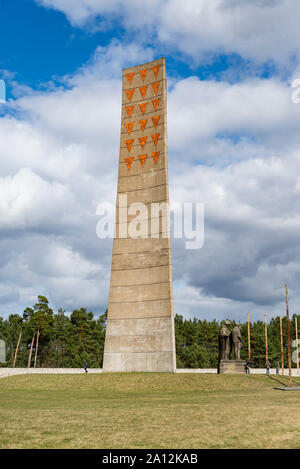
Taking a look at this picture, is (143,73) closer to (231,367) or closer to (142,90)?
(142,90)

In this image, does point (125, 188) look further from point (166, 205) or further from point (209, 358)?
point (209, 358)

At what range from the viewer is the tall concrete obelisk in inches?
1532

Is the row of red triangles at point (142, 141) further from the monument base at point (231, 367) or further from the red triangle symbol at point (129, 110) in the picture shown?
the monument base at point (231, 367)

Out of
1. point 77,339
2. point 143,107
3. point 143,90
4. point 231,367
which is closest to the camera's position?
point 231,367

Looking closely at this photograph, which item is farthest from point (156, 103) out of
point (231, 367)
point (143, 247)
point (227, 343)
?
point (231, 367)

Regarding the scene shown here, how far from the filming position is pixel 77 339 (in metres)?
88.2

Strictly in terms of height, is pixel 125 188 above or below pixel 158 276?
above

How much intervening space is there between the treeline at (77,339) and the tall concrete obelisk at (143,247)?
41.9m

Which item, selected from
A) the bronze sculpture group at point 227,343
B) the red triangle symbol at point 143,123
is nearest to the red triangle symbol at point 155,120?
the red triangle symbol at point 143,123

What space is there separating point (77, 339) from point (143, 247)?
173ft

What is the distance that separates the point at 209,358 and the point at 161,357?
46705 millimetres

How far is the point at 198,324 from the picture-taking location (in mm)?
98062

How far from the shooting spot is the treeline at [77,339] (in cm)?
8244
